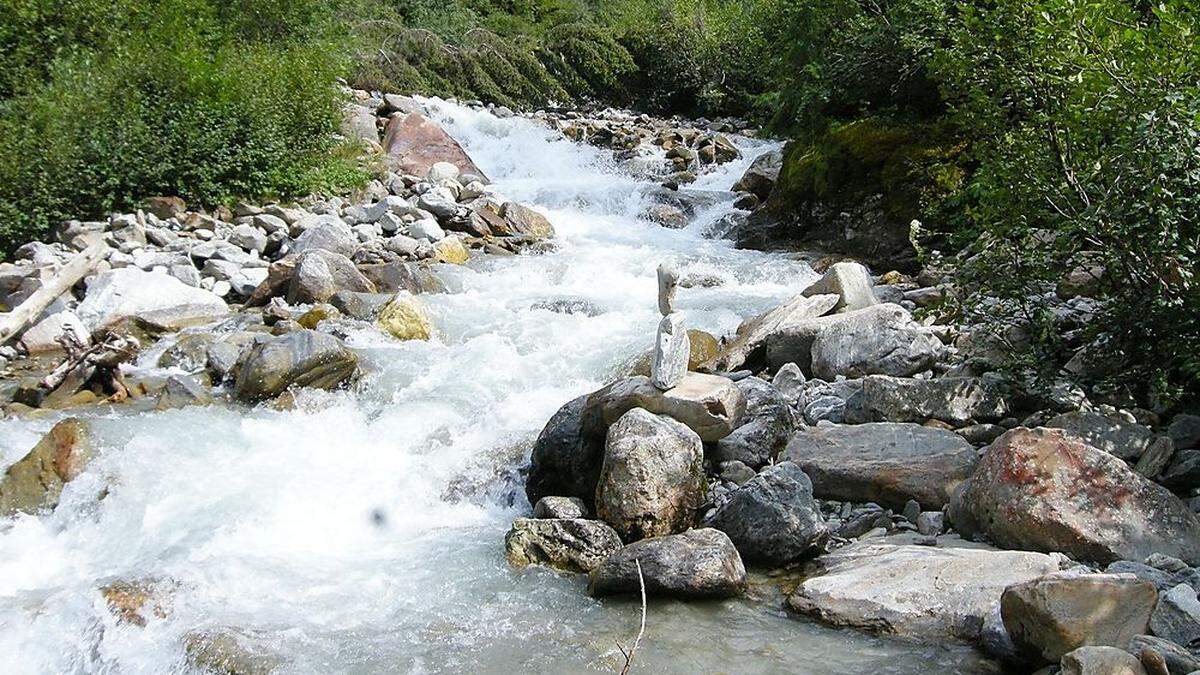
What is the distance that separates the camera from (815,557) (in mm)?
5715

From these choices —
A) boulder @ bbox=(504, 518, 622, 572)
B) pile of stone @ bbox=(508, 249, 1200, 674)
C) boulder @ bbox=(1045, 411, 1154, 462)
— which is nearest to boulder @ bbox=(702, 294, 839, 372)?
pile of stone @ bbox=(508, 249, 1200, 674)

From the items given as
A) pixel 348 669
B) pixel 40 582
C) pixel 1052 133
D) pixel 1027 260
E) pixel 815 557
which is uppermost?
pixel 1052 133

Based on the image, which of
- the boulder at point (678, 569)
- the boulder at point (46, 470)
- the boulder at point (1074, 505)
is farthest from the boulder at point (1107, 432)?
the boulder at point (46, 470)

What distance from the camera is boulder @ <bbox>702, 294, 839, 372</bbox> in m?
8.82

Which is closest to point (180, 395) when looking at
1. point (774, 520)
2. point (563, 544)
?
point (563, 544)

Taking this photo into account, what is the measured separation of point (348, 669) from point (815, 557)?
2886 mm

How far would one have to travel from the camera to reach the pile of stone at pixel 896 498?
431 cm

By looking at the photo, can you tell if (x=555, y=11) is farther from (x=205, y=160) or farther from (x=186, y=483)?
(x=186, y=483)

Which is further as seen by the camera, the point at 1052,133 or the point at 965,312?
the point at 965,312

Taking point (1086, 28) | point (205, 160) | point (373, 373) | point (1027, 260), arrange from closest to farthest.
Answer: point (1086, 28), point (1027, 260), point (373, 373), point (205, 160)

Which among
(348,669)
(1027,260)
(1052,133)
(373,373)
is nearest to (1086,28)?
(1052,133)

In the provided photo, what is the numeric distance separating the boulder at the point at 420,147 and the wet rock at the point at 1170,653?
1528 centimetres

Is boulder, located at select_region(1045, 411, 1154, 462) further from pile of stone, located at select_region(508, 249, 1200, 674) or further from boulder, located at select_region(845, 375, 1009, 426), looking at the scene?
boulder, located at select_region(845, 375, 1009, 426)

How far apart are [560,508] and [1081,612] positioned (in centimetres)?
333
